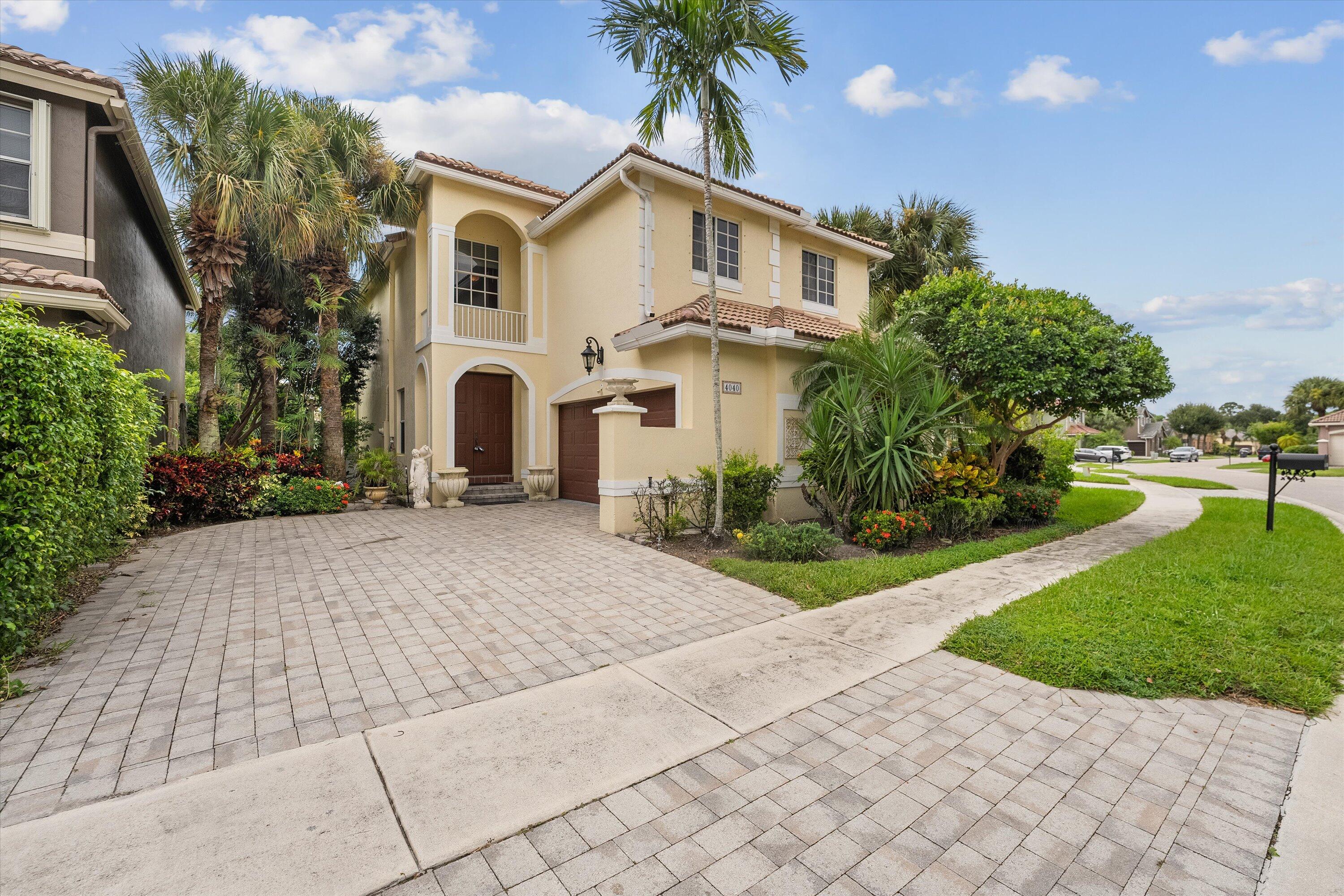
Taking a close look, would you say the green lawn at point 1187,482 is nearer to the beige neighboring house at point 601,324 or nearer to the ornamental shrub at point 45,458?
the beige neighboring house at point 601,324

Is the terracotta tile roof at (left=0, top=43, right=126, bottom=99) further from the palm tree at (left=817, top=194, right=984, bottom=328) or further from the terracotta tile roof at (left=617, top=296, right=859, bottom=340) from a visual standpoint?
the palm tree at (left=817, top=194, right=984, bottom=328)

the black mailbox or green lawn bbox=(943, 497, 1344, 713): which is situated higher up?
the black mailbox

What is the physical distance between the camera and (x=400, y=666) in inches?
151

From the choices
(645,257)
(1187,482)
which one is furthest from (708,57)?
(1187,482)

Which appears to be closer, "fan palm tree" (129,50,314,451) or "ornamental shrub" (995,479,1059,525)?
"ornamental shrub" (995,479,1059,525)

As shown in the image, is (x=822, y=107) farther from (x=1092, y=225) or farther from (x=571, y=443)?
(x=571, y=443)

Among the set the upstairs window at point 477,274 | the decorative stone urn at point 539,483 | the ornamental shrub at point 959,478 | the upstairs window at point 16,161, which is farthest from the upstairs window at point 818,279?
the upstairs window at point 16,161

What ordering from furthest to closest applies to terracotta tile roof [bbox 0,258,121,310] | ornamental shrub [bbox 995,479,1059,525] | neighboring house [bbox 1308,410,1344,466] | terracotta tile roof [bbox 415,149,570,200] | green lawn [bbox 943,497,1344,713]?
1. neighboring house [bbox 1308,410,1344,466]
2. terracotta tile roof [bbox 415,149,570,200]
3. ornamental shrub [bbox 995,479,1059,525]
4. terracotta tile roof [bbox 0,258,121,310]
5. green lawn [bbox 943,497,1344,713]

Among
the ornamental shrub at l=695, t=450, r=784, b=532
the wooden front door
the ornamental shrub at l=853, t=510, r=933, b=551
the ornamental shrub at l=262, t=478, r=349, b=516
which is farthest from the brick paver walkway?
the wooden front door

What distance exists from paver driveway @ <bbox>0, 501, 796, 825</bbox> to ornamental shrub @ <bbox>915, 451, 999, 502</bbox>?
163 inches

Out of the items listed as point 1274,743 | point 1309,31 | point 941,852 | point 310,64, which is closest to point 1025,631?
point 1274,743

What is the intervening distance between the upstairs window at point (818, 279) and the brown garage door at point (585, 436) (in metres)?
5.65

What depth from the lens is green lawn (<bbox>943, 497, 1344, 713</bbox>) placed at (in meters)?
3.57

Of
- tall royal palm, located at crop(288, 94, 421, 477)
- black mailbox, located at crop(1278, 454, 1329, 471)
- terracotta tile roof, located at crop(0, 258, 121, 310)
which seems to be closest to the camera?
terracotta tile roof, located at crop(0, 258, 121, 310)
